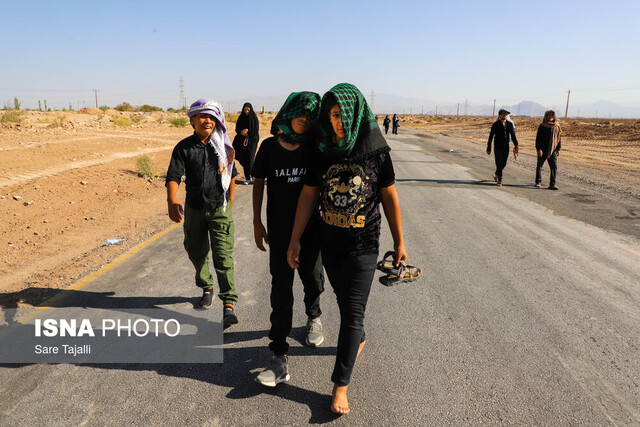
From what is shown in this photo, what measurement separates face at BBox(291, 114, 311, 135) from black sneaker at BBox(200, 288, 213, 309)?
83.3 inches

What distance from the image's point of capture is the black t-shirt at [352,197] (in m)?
2.37

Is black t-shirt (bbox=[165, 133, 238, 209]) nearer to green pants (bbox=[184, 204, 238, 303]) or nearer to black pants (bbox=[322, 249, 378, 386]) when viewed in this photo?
green pants (bbox=[184, 204, 238, 303])

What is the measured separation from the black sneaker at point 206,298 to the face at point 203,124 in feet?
4.88

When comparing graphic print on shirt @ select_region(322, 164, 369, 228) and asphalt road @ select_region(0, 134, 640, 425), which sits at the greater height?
graphic print on shirt @ select_region(322, 164, 369, 228)

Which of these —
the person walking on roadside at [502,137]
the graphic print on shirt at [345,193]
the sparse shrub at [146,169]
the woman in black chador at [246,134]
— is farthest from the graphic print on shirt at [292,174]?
the sparse shrub at [146,169]

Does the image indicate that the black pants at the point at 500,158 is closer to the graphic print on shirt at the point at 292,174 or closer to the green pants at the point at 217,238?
the green pants at the point at 217,238

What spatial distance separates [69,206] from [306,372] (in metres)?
7.25

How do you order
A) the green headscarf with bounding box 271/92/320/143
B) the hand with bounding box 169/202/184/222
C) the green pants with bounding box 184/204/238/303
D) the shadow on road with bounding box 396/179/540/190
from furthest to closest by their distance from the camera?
1. the shadow on road with bounding box 396/179/540/190
2. the green pants with bounding box 184/204/238/303
3. the hand with bounding box 169/202/184/222
4. the green headscarf with bounding box 271/92/320/143

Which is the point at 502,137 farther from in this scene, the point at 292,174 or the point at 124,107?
the point at 124,107

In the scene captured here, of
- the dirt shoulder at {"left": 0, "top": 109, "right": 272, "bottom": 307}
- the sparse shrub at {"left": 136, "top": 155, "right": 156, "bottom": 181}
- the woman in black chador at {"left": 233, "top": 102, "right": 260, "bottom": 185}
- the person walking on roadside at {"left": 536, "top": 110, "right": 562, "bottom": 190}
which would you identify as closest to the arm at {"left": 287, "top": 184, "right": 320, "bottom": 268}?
the dirt shoulder at {"left": 0, "top": 109, "right": 272, "bottom": 307}

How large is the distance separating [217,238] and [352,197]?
5.76 feet

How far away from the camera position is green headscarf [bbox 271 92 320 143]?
8.21 feet

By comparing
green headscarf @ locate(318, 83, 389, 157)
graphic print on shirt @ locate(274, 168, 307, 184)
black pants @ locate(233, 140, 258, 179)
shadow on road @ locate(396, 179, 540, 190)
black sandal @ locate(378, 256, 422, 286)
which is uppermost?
green headscarf @ locate(318, 83, 389, 157)

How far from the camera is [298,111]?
251cm
